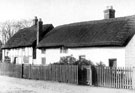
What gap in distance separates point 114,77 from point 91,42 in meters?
9.53

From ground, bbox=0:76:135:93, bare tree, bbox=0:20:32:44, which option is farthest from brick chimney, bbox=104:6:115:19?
bare tree, bbox=0:20:32:44

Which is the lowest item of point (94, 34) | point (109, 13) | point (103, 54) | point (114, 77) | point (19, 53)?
point (114, 77)

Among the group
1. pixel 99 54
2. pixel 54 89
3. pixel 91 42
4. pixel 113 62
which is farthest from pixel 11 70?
pixel 54 89

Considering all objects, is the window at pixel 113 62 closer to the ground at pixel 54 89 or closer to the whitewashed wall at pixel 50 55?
the ground at pixel 54 89

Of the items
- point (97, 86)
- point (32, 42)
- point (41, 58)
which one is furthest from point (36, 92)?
point (32, 42)

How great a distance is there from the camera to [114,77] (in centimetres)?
1841

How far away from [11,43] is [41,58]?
11.3 meters

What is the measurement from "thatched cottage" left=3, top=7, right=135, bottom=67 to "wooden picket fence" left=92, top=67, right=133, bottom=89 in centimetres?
561

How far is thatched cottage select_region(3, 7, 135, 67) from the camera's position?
24.6 metres

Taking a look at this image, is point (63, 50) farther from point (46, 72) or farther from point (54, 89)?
point (54, 89)

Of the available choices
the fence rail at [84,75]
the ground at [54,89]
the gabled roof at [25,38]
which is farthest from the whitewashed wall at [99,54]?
the gabled roof at [25,38]

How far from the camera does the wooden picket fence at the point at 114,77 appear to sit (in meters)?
17.6

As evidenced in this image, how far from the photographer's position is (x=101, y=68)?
760 inches

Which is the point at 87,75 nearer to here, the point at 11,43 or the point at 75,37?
the point at 75,37
